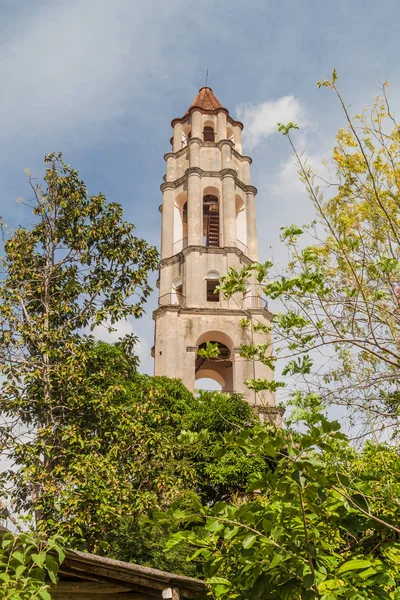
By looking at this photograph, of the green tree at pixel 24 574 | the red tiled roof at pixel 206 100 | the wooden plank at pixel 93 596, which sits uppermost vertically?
the red tiled roof at pixel 206 100

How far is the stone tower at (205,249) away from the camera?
21500 mm

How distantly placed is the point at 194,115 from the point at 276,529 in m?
27.6

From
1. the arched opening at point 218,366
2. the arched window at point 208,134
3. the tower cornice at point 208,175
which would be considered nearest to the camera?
the arched opening at point 218,366

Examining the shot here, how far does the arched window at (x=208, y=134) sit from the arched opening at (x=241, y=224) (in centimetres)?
525

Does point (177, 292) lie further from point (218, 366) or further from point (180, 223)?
point (180, 223)

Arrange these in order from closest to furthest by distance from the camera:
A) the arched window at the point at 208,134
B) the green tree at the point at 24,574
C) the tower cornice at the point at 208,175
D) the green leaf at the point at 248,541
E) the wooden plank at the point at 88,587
A: the green leaf at the point at 248,541 < the green tree at the point at 24,574 < the wooden plank at the point at 88,587 < the tower cornice at the point at 208,175 < the arched window at the point at 208,134

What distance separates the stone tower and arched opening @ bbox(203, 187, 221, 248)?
0.05 meters

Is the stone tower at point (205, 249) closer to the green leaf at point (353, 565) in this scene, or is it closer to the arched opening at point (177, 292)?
the arched opening at point (177, 292)

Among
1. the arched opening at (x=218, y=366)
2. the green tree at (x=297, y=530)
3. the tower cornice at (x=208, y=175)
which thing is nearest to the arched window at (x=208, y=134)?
the tower cornice at (x=208, y=175)

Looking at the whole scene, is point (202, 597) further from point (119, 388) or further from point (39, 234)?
point (39, 234)

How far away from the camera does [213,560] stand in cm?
371

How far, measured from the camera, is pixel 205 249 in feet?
78.2

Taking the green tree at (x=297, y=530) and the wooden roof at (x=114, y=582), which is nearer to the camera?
the green tree at (x=297, y=530)

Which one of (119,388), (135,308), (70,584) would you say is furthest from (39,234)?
(70,584)
